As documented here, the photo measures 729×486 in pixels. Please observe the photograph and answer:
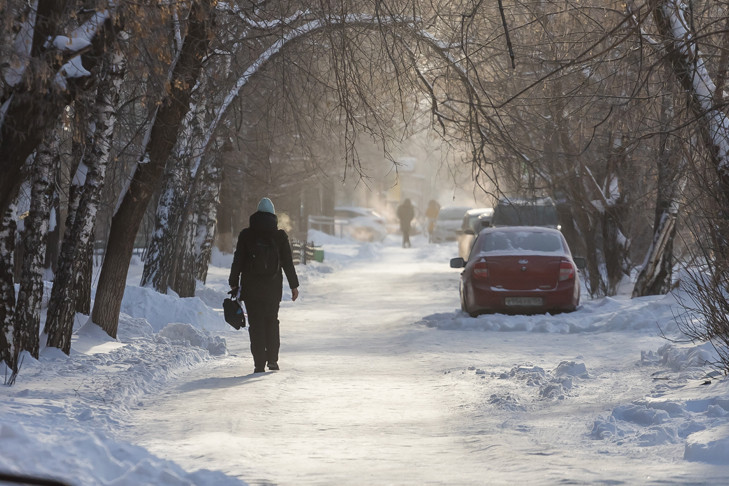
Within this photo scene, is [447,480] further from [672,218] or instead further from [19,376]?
[672,218]

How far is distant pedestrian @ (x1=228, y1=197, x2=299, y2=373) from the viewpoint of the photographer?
41.5ft

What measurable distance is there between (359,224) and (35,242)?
53.5 meters

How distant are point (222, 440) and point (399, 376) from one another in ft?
14.5

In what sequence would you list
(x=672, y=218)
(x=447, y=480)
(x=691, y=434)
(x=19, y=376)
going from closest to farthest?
(x=447, y=480) → (x=691, y=434) → (x=19, y=376) → (x=672, y=218)

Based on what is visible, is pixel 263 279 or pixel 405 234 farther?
pixel 405 234

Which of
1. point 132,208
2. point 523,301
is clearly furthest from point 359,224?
point 132,208

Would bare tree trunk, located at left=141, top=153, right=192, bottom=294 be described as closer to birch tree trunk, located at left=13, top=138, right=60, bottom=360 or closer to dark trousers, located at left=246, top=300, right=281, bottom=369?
dark trousers, located at left=246, top=300, right=281, bottom=369

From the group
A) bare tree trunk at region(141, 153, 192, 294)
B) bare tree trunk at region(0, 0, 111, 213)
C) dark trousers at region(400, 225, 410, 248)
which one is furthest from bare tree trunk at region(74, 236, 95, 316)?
dark trousers at region(400, 225, 410, 248)

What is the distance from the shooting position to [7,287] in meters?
11.3

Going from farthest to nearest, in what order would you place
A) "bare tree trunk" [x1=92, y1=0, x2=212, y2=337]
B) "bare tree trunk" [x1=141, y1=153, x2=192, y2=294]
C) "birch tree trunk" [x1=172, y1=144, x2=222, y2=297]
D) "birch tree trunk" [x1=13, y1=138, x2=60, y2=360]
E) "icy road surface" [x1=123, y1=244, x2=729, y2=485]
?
"birch tree trunk" [x1=172, y1=144, x2=222, y2=297], "bare tree trunk" [x1=141, y1=153, x2=192, y2=294], "bare tree trunk" [x1=92, y1=0, x2=212, y2=337], "birch tree trunk" [x1=13, y1=138, x2=60, y2=360], "icy road surface" [x1=123, y1=244, x2=729, y2=485]

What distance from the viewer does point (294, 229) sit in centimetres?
4969

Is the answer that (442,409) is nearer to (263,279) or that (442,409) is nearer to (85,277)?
(263,279)

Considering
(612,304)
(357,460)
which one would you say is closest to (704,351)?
(357,460)

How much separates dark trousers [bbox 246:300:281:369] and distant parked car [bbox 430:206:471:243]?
4576 cm
